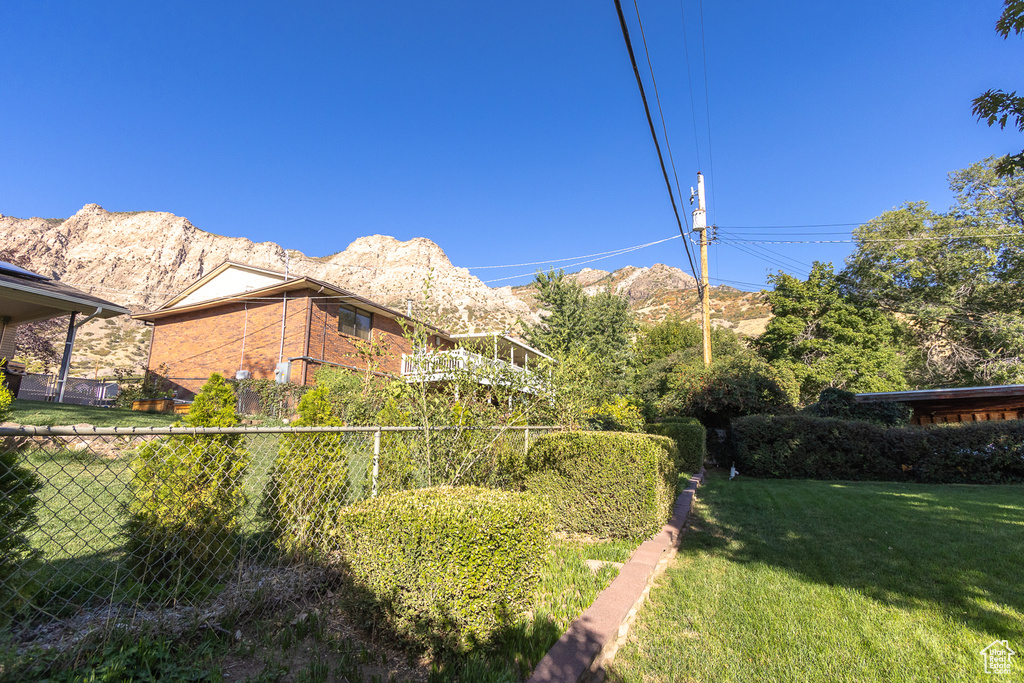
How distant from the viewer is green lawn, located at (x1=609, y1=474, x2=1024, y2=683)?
260 cm

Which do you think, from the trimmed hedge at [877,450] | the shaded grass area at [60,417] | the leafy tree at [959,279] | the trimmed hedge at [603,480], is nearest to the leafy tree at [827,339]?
the leafy tree at [959,279]

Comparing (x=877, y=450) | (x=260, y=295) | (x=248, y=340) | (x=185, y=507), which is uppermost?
(x=260, y=295)

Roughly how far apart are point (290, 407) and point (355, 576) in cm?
1640

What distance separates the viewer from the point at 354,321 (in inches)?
864

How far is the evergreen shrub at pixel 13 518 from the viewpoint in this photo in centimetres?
221

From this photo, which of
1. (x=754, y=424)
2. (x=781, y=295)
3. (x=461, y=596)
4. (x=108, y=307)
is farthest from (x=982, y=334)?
(x=108, y=307)

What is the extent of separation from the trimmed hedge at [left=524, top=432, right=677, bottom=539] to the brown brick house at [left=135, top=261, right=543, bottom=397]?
12464 millimetres

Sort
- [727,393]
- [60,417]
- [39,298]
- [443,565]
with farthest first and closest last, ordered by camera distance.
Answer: [727,393] → [39,298] → [60,417] → [443,565]

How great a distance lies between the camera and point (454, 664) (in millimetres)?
2283

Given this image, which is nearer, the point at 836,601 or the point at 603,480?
the point at 836,601

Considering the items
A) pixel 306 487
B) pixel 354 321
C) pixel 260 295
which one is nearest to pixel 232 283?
pixel 260 295

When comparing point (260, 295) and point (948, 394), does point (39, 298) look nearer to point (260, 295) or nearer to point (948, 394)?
point (260, 295)

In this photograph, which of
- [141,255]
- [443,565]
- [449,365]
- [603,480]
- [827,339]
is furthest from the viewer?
[141,255]

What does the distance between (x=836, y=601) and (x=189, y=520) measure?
4681 mm
